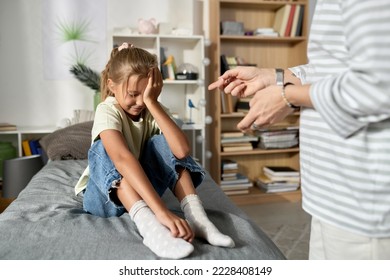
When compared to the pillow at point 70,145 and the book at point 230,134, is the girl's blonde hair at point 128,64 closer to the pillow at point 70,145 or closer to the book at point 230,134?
the pillow at point 70,145

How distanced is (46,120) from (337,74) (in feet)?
9.38

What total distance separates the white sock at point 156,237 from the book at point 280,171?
7.53ft

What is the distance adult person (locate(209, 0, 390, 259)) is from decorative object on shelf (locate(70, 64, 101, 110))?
93.7 inches

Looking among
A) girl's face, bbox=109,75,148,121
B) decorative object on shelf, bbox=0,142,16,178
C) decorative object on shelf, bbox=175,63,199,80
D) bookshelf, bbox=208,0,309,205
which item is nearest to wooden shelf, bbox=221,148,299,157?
bookshelf, bbox=208,0,309,205

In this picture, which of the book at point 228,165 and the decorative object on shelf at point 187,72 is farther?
the book at point 228,165

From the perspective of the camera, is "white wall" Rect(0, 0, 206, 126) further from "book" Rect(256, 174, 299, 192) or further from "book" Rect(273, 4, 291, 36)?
"book" Rect(256, 174, 299, 192)

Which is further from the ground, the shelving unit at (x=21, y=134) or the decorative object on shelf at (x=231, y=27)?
the decorative object on shelf at (x=231, y=27)

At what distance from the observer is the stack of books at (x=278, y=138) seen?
126 inches

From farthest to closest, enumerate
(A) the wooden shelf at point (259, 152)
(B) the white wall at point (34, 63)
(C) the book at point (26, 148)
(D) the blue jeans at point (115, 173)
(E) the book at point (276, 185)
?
(E) the book at point (276, 185)
(A) the wooden shelf at point (259, 152)
(B) the white wall at point (34, 63)
(C) the book at point (26, 148)
(D) the blue jeans at point (115, 173)

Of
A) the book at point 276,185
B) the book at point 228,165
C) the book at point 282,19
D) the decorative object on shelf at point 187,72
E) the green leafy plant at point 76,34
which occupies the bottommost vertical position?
the book at point 276,185

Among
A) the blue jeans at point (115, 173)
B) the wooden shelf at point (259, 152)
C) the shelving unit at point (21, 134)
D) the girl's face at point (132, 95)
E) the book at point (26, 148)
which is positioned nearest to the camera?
the blue jeans at point (115, 173)

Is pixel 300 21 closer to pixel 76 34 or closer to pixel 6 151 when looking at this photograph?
pixel 76 34

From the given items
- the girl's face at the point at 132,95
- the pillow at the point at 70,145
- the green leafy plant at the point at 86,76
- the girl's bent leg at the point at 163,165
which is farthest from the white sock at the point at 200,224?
the green leafy plant at the point at 86,76

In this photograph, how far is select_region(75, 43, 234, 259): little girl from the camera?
1023 millimetres
